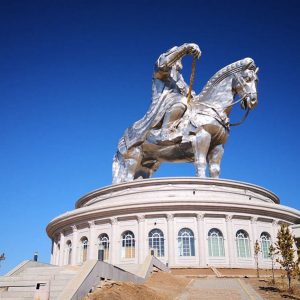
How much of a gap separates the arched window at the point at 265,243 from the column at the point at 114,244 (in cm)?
916

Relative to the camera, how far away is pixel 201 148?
27.9m

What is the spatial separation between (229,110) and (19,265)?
17.3 meters

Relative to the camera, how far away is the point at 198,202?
24922 millimetres

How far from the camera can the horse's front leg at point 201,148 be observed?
27.9 m

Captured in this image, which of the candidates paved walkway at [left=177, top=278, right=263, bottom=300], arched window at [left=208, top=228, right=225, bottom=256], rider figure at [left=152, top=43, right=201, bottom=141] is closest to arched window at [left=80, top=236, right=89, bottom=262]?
arched window at [left=208, top=228, right=225, bottom=256]

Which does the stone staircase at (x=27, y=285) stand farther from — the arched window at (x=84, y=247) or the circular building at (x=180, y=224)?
the arched window at (x=84, y=247)

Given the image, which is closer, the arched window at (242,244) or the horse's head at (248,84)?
the arched window at (242,244)

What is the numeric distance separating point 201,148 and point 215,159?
2.30 meters

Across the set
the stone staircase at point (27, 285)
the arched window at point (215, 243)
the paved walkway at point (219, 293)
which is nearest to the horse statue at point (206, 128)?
the arched window at point (215, 243)

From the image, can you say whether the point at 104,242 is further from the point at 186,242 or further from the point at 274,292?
the point at 274,292

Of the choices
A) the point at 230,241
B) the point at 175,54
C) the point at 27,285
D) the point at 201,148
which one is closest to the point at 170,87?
the point at 175,54

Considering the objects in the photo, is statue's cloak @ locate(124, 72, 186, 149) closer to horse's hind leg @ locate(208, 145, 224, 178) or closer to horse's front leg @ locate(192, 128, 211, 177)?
horse's front leg @ locate(192, 128, 211, 177)

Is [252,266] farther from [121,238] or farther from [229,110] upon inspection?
[229,110]

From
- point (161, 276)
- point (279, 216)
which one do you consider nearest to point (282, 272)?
point (279, 216)
